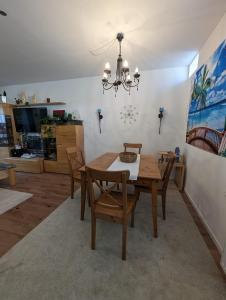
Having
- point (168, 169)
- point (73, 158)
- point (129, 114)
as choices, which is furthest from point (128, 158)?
point (129, 114)

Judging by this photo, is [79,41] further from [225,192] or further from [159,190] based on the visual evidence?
[225,192]

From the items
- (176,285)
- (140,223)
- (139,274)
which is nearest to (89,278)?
(139,274)

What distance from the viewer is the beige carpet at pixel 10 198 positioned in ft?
7.57

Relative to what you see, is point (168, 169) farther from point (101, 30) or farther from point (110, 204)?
point (101, 30)

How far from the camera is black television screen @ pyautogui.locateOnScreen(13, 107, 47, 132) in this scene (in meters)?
4.05

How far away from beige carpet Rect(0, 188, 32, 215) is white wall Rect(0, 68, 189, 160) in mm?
1878

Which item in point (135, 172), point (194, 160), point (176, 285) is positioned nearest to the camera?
point (176, 285)

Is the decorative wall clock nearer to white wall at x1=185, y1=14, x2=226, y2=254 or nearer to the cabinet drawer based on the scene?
white wall at x1=185, y1=14, x2=226, y2=254

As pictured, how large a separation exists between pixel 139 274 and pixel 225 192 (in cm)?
119

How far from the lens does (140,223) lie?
6.46 ft

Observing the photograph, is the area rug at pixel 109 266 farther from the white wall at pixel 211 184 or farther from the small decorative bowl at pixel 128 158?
the small decorative bowl at pixel 128 158

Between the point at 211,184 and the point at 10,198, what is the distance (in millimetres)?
3230

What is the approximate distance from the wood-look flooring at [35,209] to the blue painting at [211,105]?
105 centimetres

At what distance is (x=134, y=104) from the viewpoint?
3541 millimetres
